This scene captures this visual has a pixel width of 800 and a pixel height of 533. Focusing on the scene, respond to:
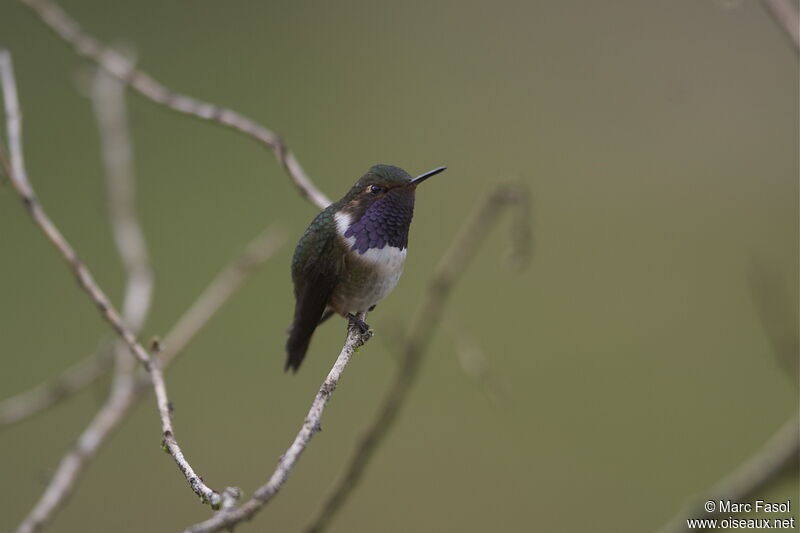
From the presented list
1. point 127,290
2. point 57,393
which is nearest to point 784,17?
point 57,393

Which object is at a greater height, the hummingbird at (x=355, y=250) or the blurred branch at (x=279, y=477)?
the blurred branch at (x=279, y=477)

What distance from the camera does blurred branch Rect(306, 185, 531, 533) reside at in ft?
2.60

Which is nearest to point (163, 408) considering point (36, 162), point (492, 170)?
point (492, 170)

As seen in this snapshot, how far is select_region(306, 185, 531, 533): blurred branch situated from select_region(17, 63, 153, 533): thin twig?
38cm

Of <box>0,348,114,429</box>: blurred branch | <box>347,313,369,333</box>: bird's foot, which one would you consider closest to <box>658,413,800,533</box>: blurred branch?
<box>347,313,369,333</box>: bird's foot

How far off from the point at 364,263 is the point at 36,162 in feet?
Answer: 14.6

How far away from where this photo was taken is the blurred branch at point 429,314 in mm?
793

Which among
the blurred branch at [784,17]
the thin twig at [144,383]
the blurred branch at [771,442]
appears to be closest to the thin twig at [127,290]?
the thin twig at [144,383]

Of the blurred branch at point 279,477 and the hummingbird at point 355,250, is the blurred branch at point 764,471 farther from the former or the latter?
the hummingbird at point 355,250

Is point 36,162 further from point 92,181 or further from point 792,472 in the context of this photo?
point 792,472

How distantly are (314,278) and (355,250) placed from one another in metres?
0.08

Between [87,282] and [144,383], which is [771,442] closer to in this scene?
[87,282]

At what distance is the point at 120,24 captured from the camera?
570 cm

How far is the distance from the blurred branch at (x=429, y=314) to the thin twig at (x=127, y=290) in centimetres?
38
